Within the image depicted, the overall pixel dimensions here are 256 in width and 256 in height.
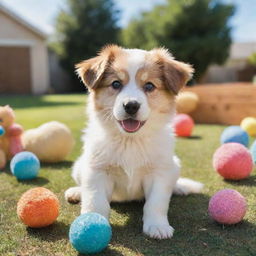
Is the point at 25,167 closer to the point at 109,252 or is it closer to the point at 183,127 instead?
the point at 109,252

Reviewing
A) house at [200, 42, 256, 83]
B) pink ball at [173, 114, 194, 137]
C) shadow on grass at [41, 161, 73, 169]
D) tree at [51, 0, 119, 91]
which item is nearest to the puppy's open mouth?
shadow on grass at [41, 161, 73, 169]

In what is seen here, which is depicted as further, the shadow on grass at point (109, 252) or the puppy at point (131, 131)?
the puppy at point (131, 131)

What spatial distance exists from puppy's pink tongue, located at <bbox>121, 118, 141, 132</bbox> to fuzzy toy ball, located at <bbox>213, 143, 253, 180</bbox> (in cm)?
149

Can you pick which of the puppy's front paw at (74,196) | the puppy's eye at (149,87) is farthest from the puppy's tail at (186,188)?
the puppy's eye at (149,87)

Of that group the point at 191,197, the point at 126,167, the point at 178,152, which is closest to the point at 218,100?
the point at 178,152

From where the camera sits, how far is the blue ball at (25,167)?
4332 mm

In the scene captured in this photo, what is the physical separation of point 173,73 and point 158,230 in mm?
1353

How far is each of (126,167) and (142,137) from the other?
12.2 inches

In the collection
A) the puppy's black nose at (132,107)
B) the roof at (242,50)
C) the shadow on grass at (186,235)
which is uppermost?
the roof at (242,50)

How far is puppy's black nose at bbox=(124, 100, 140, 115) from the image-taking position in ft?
9.86

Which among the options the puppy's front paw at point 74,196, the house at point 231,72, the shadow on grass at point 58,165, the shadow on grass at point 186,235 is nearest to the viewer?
the shadow on grass at point 186,235

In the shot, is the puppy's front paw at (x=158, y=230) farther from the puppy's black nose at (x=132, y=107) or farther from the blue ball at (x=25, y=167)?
the blue ball at (x=25, y=167)

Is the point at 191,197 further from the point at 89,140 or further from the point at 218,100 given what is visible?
the point at 218,100

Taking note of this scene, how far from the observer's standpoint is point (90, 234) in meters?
2.52
